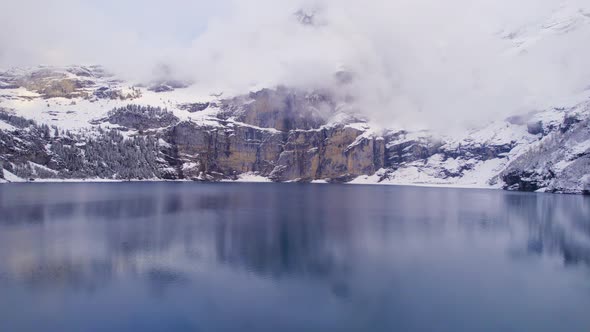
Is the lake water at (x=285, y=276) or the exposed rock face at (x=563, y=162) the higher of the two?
the exposed rock face at (x=563, y=162)

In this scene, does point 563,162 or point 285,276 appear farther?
point 563,162

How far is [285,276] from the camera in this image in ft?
121

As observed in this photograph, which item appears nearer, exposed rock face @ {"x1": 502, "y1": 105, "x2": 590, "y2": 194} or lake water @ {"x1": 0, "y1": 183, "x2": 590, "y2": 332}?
lake water @ {"x1": 0, "y1": 183, "x2": 590, "y2": 332}

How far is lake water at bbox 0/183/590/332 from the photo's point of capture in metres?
26.8

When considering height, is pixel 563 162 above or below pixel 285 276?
above

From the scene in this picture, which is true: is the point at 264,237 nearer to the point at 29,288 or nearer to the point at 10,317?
the point at 29,288

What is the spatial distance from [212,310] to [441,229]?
46.3 m

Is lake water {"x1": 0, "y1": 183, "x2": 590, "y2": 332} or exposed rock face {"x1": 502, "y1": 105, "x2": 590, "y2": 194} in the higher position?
exposed rock face {"x1": 502, "y1": 105, "x2": 590, "y2": 194}

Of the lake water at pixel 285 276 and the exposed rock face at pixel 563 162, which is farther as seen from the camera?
the exposed rock face at pixel 563 162

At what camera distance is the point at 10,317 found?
84.6 feet

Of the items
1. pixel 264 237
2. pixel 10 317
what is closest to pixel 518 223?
pixel 264 237

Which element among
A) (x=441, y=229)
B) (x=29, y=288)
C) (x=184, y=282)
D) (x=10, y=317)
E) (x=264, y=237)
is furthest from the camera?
(x=441, y=229)

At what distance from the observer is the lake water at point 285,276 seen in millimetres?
26766

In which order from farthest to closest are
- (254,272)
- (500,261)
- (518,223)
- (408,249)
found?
(518,223) < (408,249) < (500,261) < (254,272)
